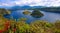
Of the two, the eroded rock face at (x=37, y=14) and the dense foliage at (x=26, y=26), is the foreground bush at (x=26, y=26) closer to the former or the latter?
the dense foliage at (x=26, y=26)

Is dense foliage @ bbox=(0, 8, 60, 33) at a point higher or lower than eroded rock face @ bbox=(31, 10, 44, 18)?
lower

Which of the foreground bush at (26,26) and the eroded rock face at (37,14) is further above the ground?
the eroded rock face at (37,14)

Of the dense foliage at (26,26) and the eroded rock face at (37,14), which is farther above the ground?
the eroded rock face at (37,14)

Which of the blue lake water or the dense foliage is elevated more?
the blue lake water

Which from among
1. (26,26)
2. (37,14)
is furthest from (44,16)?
(26,26)

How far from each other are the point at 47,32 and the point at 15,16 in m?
0.57

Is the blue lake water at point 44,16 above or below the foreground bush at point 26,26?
above

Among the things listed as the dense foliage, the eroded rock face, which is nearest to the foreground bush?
the dense foliage

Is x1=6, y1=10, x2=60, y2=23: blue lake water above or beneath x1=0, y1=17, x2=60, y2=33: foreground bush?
above

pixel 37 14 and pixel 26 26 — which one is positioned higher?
pixel 37 14

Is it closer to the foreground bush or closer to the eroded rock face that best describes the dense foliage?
the foreground bush

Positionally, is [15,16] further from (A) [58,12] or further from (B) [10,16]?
(A) [58,12]

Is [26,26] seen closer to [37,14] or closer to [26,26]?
[26,26]

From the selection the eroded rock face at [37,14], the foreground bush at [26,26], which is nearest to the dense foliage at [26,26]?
the foreground bush at [26,26]
